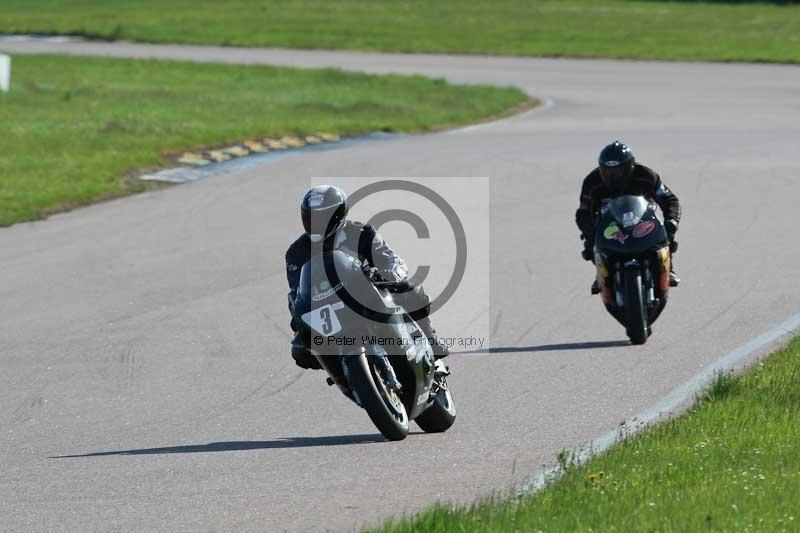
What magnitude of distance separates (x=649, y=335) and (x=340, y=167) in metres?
11.4

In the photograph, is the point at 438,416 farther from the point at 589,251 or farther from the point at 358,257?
the point at 589,251

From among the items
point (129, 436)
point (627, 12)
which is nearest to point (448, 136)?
point (129, 436)

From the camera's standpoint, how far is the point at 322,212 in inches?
334

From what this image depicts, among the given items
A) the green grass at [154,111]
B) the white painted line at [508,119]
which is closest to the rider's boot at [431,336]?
the green grass at [154,111]

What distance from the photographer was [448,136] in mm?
27156

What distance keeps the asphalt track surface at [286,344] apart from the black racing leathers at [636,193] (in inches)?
32.5

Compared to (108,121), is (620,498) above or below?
above

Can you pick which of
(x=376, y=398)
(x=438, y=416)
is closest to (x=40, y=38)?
(x=438, y=416)

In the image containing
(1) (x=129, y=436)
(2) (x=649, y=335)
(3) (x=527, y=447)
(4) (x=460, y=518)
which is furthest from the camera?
(2) (x=649, y=335)

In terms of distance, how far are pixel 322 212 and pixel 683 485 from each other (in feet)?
8.25

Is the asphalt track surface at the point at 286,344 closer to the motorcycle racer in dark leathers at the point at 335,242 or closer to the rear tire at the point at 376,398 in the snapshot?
A: the rear tire at the point at 376,398

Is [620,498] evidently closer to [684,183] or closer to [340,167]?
[684,183]

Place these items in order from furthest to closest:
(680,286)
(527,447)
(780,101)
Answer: (780,101) < (680,286) < (527,447)

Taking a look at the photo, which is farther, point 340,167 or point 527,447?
point 340,167
